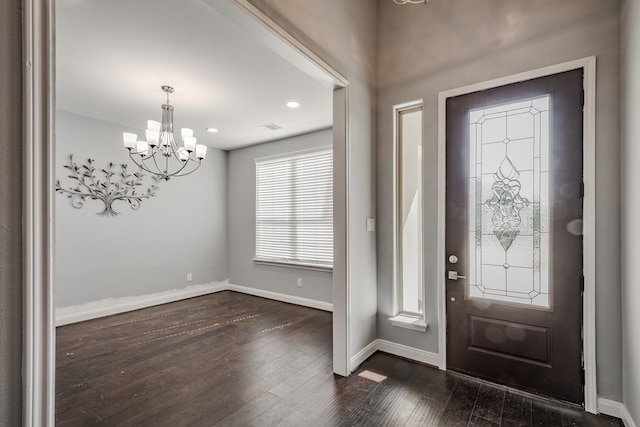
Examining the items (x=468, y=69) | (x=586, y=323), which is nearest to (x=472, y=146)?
(x=468, y=69)

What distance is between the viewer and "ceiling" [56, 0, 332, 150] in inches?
85.7

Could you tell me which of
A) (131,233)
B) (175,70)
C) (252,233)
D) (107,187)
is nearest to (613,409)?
(175,70)

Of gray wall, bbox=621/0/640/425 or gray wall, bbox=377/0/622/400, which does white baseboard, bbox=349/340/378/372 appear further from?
gray wall, bbox=621/0/640/425

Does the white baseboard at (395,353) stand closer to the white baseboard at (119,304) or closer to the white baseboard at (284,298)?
the white baseboard at (284,298)

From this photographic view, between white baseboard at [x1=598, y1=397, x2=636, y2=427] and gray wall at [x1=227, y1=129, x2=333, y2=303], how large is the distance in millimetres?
3119

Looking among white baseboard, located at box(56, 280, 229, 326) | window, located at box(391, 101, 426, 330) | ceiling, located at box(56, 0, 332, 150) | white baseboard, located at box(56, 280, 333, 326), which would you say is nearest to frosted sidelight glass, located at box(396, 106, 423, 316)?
window, located at box(391, 101, 426, 330)

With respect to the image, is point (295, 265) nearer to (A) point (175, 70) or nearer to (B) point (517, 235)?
(A) point (175, 70)

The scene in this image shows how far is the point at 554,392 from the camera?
2203mm

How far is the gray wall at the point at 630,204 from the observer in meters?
1.74

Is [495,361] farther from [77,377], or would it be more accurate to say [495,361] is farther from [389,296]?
[77,377]

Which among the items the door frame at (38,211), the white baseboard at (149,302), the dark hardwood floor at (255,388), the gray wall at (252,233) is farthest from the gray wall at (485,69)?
the door frame at (38,211)

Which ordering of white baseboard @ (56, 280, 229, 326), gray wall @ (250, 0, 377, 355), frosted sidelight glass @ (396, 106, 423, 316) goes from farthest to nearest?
white baseboard @ (56, 280, 229, 326)
frosted sidelight glass @ (396, 106, 423, 316)
gray wall @ (250, 0, 377, 355)

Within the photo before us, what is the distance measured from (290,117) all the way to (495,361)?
3.55m
